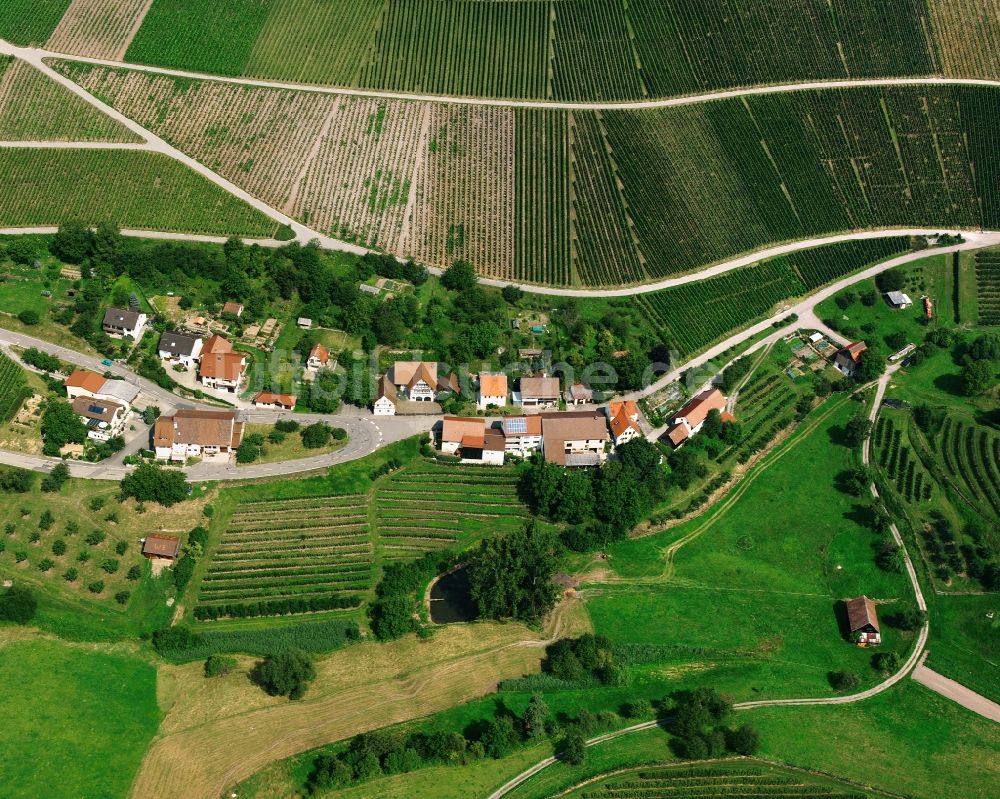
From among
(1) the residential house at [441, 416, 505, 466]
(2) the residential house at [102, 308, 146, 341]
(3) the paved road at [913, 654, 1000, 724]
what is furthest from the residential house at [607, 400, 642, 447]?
(2) the residential house at [102, 308, 146, 341]

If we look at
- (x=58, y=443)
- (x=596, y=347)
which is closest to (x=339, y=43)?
(x=596, y=347)

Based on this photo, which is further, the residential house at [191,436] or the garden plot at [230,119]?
the garden plot at [230,119]

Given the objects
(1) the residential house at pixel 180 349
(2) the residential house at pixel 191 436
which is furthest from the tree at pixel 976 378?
(1) the residential house at pixel 180 349

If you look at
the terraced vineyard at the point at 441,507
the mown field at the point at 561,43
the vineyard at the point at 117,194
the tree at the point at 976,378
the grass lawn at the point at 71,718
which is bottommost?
the grass lawn at the point at 71,718

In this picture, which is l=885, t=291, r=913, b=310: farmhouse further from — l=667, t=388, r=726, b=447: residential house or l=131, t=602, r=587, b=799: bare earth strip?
l=131, t=602, r=587, b=799: bare earth strip

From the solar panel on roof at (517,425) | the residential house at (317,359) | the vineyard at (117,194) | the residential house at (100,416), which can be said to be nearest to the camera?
the residential house at (100,416)

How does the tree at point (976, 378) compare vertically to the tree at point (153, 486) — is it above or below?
above

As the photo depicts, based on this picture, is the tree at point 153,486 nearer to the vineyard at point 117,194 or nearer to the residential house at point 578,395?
the vineyard at point 117,194
